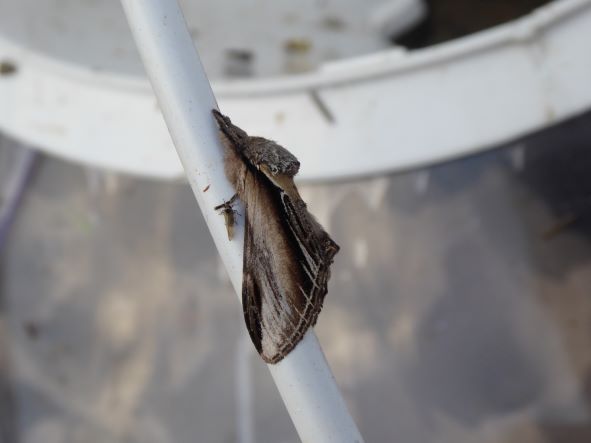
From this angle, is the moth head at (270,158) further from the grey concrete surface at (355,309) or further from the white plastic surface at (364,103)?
the grey concrete surface at (355,309)

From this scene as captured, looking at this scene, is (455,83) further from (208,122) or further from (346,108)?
(208,122)

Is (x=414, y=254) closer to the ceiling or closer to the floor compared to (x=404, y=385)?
closer to the ceiling

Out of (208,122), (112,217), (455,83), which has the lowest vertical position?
(208,122)

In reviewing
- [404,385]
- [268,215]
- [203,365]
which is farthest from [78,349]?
[268,215]

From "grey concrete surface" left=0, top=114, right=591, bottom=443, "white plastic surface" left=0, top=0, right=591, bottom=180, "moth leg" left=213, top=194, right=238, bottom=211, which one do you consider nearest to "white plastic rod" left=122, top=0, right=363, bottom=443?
"moth leg" left=213, top=194, right=238, bottom=211

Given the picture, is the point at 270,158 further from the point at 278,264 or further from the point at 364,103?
the point at 364,103

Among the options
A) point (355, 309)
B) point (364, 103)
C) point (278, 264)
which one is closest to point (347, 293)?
point (355, 309)

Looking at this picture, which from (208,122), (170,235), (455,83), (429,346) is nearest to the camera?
(208,122)

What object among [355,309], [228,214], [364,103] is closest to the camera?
[228,214]
